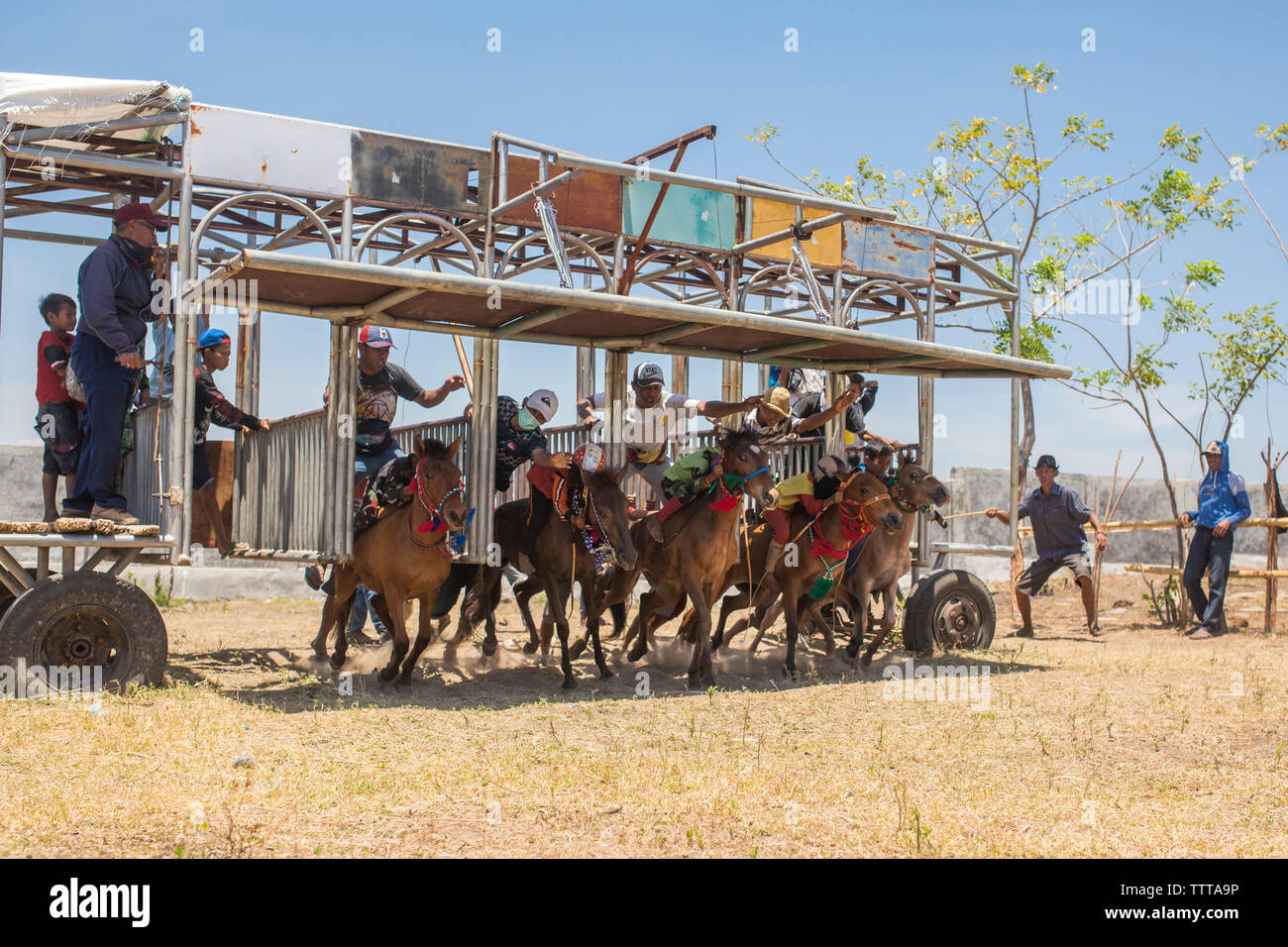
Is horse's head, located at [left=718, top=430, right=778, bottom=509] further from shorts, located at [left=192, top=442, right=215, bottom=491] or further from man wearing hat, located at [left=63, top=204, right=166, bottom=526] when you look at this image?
man wearing hat, located at [left=63, top=204, right=166, bottom=526]

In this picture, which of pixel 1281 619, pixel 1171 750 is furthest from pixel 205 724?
pixel 1281 619

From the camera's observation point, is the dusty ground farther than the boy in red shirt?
No

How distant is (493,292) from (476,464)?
1.87 meters

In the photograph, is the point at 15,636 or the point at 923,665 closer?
Answer: the point at 15,636

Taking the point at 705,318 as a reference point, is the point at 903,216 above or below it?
above

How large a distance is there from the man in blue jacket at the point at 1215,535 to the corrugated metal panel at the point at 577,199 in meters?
8.39

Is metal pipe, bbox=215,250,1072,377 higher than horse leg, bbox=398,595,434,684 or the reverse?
higher

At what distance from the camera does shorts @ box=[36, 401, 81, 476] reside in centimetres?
927

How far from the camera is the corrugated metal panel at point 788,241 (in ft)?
41.7

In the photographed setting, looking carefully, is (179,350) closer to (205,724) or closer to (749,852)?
(205,724)

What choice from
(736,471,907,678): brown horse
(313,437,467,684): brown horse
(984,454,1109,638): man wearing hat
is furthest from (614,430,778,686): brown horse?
(984,454,1109,638): man wearing hat

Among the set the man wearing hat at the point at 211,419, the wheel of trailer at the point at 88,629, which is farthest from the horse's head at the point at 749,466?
the wheel of trailer at the point at 88,629

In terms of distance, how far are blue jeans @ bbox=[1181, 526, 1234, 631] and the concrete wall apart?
15.1 ft

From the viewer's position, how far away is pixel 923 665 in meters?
11.3
